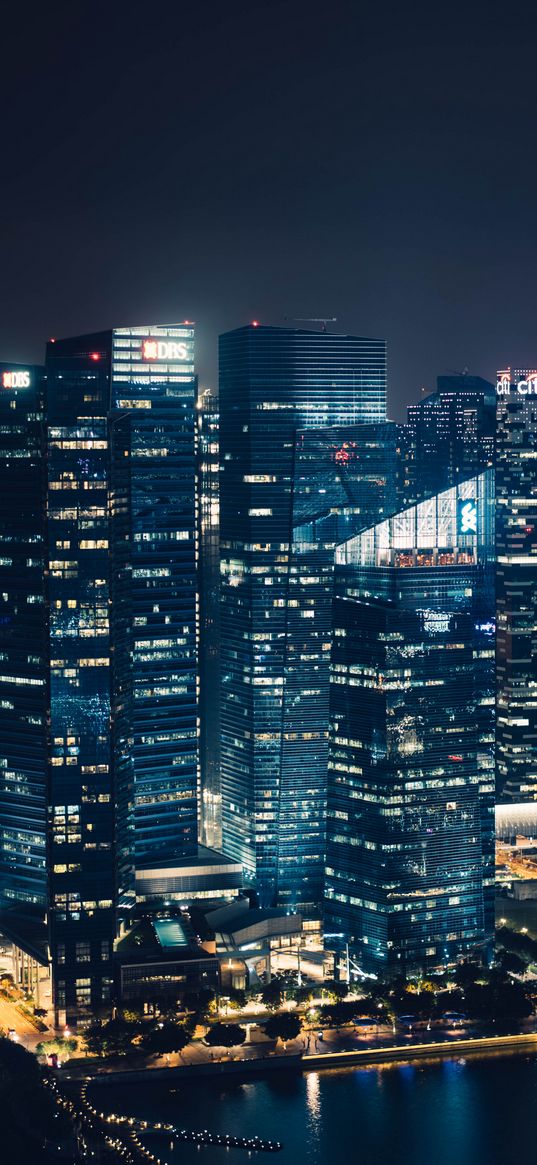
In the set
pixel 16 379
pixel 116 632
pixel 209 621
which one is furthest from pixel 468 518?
pixel 209 621

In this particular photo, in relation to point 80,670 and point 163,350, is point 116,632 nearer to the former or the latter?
point 80,670

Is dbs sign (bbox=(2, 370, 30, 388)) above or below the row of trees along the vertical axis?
above

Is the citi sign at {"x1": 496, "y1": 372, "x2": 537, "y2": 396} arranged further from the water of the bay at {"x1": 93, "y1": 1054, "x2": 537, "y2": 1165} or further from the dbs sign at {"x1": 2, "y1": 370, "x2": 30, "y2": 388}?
the water of the bay at {"x1": 93, "y1": 1054, "x2": 537, "y2": 1165}

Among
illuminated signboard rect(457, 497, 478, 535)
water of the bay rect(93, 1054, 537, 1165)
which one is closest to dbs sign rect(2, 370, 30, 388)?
illuminated signboard rect(457, 497, 478, 535)

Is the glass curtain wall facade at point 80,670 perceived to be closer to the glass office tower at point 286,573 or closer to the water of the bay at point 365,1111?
the water of the bay at point 365,1111

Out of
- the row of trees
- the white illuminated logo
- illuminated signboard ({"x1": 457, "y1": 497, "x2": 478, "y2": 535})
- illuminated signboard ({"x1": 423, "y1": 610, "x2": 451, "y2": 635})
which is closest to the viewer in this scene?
the row of trees

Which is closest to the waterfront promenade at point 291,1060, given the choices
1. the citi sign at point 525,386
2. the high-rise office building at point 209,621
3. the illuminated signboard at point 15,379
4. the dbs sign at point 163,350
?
the high-rise office building at point 209,621

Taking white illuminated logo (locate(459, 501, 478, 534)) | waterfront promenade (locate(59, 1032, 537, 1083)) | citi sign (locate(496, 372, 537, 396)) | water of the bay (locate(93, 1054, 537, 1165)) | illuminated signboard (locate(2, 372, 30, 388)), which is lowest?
water of the bay (locate(93, 1054, 537, 1165))
